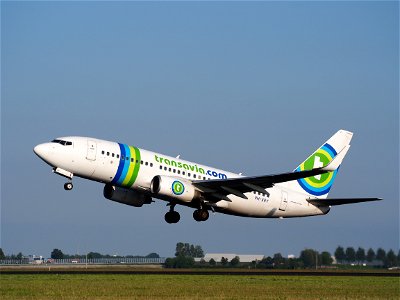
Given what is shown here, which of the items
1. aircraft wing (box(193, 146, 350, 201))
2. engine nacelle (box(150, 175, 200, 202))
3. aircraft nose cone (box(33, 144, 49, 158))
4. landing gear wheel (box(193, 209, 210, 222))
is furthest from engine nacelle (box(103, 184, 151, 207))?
aircraft nose cone (box(33, 144, 49, 158))

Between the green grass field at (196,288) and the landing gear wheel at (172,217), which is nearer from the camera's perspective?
the green grass field at (196,288)

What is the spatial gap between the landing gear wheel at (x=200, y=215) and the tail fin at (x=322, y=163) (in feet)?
28.2

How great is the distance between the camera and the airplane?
2189 inches

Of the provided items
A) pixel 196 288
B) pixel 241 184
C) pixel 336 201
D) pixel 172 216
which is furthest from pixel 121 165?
pixel 336 201

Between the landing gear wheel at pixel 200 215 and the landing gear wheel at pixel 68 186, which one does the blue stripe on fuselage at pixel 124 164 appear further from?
the landing gear wheel at pixel 200 215

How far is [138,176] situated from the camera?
56719 millimetres

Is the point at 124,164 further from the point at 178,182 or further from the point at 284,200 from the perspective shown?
the point at 284,200

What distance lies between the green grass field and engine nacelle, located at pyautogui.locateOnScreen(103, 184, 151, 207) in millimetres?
7853

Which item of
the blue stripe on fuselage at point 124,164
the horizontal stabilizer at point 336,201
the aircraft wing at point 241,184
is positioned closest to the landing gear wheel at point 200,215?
the aircraft wing at point 241,184

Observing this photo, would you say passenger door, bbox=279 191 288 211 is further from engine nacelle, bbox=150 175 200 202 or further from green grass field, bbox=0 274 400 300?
engine nacelle, bbox=150 175 200 202

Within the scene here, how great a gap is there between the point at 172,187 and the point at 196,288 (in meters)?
12.6

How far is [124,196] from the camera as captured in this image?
6084 centimetres

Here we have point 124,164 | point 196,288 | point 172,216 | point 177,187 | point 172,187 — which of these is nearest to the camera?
point 196,288

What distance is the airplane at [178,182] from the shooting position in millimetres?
55594
